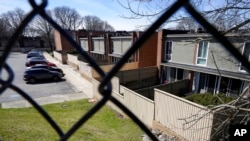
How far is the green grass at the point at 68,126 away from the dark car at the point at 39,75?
8.00m

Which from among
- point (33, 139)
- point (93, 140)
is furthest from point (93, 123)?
point (33, 139)

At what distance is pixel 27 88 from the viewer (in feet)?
56.2

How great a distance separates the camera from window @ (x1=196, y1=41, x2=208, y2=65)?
13.8m

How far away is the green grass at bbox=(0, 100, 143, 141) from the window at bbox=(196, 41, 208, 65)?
8069 millimetres

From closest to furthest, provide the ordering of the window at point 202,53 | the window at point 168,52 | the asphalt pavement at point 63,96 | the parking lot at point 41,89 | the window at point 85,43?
the asphalt pavement at point 63,96
the window at point 202,53
the parking lot at point 41,89
the window at point 168,52
the window at point 85,43

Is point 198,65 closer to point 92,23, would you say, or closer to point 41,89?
point 41,89

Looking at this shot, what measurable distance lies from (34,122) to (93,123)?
113 inches

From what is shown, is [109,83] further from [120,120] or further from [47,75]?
[47,75]

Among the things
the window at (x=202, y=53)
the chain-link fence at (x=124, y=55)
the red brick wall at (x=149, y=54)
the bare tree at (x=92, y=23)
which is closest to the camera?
the chain-link fence at (x=124, y=55)

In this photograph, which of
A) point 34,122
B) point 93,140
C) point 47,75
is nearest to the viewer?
point 93,140

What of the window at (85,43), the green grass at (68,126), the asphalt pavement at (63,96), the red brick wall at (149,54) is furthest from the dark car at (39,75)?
the window at (85,43)

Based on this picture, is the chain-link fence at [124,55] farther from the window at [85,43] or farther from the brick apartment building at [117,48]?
the window at [85,43]

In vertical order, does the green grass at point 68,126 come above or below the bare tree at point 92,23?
below

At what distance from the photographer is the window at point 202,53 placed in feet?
45.3
